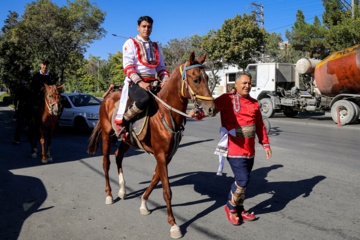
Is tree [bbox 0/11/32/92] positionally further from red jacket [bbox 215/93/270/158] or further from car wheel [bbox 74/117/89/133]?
red jacket [bbox 215/93/270/158]

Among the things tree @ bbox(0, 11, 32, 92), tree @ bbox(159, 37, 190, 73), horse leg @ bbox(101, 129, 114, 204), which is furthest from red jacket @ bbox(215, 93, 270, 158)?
tree @ bbox(159, 37, 190, 73)

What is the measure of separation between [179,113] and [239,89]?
84 centimetres

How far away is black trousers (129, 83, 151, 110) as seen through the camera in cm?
382

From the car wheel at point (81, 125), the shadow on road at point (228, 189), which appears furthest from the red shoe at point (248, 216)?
the car wheel at point (81, 125)

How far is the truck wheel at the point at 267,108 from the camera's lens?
17.7m

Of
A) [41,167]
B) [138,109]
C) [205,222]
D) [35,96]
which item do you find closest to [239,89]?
[138,109]

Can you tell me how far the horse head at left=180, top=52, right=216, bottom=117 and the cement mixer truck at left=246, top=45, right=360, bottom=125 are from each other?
1278cm

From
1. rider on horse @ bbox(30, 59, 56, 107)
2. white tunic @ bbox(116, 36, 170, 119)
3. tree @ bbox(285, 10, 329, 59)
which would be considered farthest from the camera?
tree @ bbox(285, 10, 329, 59)

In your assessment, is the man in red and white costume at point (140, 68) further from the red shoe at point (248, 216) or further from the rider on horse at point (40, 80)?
the rider on horse at point (40, 80)

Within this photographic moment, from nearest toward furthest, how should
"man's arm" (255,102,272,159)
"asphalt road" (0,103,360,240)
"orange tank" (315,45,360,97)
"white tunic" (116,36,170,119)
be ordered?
"asphalt road" (0,103,360,240), "man's arm" (255,102,272,159), "white tunic" (116,36,170,119), "orange tank" (315,45,360,97)

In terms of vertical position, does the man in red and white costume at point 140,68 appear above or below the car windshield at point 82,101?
above

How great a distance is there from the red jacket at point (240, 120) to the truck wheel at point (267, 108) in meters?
14.4

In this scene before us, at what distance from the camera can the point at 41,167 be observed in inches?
264

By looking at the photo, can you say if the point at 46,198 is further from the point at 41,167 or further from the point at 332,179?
the point at 332,179
